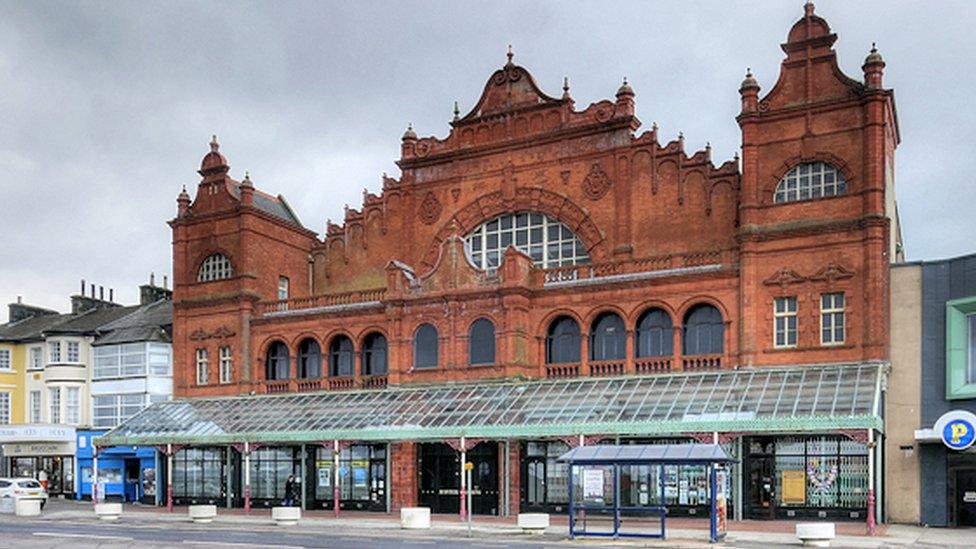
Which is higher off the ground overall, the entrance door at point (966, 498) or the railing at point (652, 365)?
the railing at point (652, 365)

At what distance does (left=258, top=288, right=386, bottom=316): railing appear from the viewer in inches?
1743

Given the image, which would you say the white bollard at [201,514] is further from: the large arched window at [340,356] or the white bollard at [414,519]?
the large arched window at [340,356]

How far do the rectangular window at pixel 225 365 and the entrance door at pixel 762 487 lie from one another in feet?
82.8

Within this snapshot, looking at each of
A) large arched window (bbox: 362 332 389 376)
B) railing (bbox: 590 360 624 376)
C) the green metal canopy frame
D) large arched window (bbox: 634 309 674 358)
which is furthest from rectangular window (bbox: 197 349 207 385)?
large arched window (bbox: 634 309 674 358)

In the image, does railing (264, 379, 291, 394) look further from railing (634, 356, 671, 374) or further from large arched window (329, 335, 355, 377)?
railing (634, 356, 671, 374)

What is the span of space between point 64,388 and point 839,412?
4162 cm

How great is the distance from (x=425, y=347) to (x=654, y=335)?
9757 mm

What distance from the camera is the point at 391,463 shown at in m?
40.6

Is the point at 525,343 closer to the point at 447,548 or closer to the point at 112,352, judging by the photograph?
the point at 447,548

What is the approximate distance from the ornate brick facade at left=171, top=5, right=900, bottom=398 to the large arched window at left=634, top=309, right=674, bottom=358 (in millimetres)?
418

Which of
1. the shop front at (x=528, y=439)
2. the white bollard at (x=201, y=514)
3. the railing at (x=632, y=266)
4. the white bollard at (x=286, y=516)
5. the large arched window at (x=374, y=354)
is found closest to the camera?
the shop front at (x=528, y=439)

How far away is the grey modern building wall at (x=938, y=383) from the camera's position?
3200 cm

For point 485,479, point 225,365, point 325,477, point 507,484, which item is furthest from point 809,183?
point 225,365

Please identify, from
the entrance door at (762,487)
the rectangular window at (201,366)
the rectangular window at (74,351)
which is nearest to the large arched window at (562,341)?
the entrance door at (762,487)
